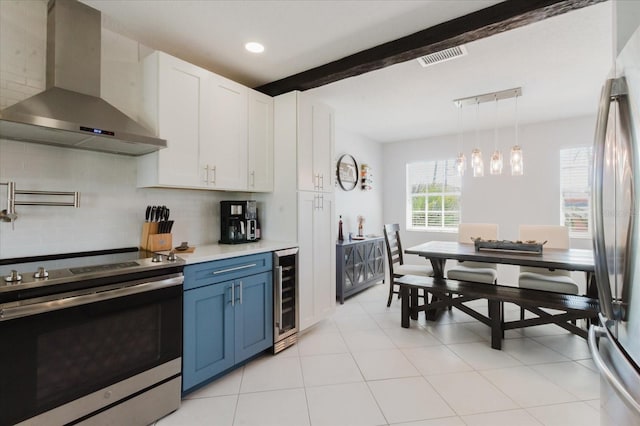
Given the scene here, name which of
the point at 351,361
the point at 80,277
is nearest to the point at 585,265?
the point at 351,361

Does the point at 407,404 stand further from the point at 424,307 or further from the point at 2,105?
the point at 2,105

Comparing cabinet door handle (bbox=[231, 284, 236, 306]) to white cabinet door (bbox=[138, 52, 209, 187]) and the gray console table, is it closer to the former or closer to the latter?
white cabinet door (bbox=[138, 52, 209, 187])

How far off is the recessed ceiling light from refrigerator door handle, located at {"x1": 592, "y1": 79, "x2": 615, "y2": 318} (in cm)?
219

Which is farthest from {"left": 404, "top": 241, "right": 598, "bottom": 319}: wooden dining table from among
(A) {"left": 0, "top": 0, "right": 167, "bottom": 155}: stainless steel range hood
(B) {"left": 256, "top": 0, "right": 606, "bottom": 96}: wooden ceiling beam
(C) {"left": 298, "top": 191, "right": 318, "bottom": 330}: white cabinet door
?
(A) {"left": 0, "top": 0, "right": 167, "bottom": 155}: stainless steel range hood

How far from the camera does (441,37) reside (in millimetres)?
2086

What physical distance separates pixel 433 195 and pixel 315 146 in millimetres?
3269

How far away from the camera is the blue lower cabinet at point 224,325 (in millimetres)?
1964

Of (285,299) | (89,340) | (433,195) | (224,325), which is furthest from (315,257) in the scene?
(433,195)

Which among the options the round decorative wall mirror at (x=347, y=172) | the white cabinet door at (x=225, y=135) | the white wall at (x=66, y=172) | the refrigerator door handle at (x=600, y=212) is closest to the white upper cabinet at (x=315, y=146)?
the white cabinet door at (x=225, y=135)

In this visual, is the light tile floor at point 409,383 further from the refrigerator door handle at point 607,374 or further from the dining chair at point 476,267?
the refrigerator door handle at point 607,374

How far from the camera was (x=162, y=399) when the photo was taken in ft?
5.89

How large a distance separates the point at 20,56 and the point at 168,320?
73.2 inches

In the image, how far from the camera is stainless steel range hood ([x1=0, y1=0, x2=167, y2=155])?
1608 mm

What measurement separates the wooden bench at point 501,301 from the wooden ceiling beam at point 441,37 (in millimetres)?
2212
